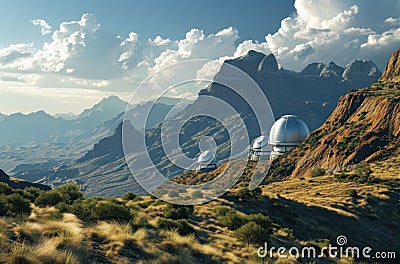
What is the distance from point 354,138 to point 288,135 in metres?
21.7

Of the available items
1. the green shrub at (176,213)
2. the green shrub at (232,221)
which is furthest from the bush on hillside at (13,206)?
the green shrub at (232,221)

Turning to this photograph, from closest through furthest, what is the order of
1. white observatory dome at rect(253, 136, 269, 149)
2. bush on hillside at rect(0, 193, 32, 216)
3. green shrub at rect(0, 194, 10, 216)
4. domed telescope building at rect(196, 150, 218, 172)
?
green shrub at rect(0, 194, 10, 216)
bush on hillside at rect(0, 193, 32, 216)
white observatory dome at rect(253, 136, 269, 149)
domed telescope building at rect(196, 150, 218, 172)

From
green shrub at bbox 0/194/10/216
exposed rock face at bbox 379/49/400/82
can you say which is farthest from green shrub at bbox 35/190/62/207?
exposed rock face at bbox 379/49/400/82

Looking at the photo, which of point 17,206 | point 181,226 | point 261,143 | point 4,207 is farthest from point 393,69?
point 4,207

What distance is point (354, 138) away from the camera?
67.7 m

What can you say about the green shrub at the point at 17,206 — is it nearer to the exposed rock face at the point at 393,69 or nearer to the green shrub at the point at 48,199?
the green shrub at the point at 48,199

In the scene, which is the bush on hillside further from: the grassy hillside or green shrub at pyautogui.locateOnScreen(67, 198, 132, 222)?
green shrub at pyautogui.locateOnScreen(67, 198, 132, 222)

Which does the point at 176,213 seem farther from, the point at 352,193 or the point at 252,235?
the point at 352,193

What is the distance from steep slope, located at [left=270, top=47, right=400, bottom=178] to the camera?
62.9 m

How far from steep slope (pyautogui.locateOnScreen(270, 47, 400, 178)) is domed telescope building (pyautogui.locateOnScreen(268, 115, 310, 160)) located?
128 inches

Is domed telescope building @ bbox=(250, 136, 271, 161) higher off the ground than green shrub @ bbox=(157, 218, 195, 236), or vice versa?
green shrub @ bbox=(157, 218, 195, 236)

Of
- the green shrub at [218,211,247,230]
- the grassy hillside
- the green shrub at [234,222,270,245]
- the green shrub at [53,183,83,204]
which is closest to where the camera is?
the grassy hillside

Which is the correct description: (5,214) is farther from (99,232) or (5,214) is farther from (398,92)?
(398,92)

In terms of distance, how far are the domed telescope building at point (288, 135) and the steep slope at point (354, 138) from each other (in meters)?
3.25
